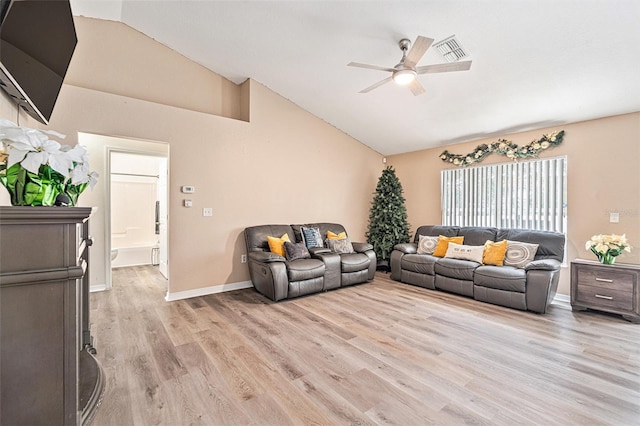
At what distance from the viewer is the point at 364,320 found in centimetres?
324

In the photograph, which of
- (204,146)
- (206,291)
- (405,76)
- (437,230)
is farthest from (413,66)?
(206,291)

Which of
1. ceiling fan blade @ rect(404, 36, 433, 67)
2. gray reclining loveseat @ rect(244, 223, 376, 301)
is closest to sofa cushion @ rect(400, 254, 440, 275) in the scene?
gray reclining loveseat @ rect(244, 223, 376, 301)

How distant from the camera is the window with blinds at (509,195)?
13.8 feet

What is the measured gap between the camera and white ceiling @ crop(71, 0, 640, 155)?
2.65 metres

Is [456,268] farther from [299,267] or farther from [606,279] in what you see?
[299,267]

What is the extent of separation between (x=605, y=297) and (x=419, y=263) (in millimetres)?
2150

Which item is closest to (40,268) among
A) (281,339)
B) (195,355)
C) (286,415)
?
(286,415)

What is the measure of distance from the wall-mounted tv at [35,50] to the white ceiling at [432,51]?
1.76m

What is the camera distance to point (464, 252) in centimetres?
440

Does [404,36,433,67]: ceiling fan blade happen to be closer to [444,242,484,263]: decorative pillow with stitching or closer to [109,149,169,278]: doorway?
[444,242,484,263]: decorative pillow with stitching

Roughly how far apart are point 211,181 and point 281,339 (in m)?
2.55

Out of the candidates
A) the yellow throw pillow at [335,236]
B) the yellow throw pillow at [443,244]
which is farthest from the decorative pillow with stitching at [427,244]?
the yellow throw pillow at [335,236]

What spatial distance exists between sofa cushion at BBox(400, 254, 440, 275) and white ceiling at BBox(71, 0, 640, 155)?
2.19 metres

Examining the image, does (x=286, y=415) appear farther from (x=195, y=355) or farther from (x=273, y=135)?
(x=273, y=135)
